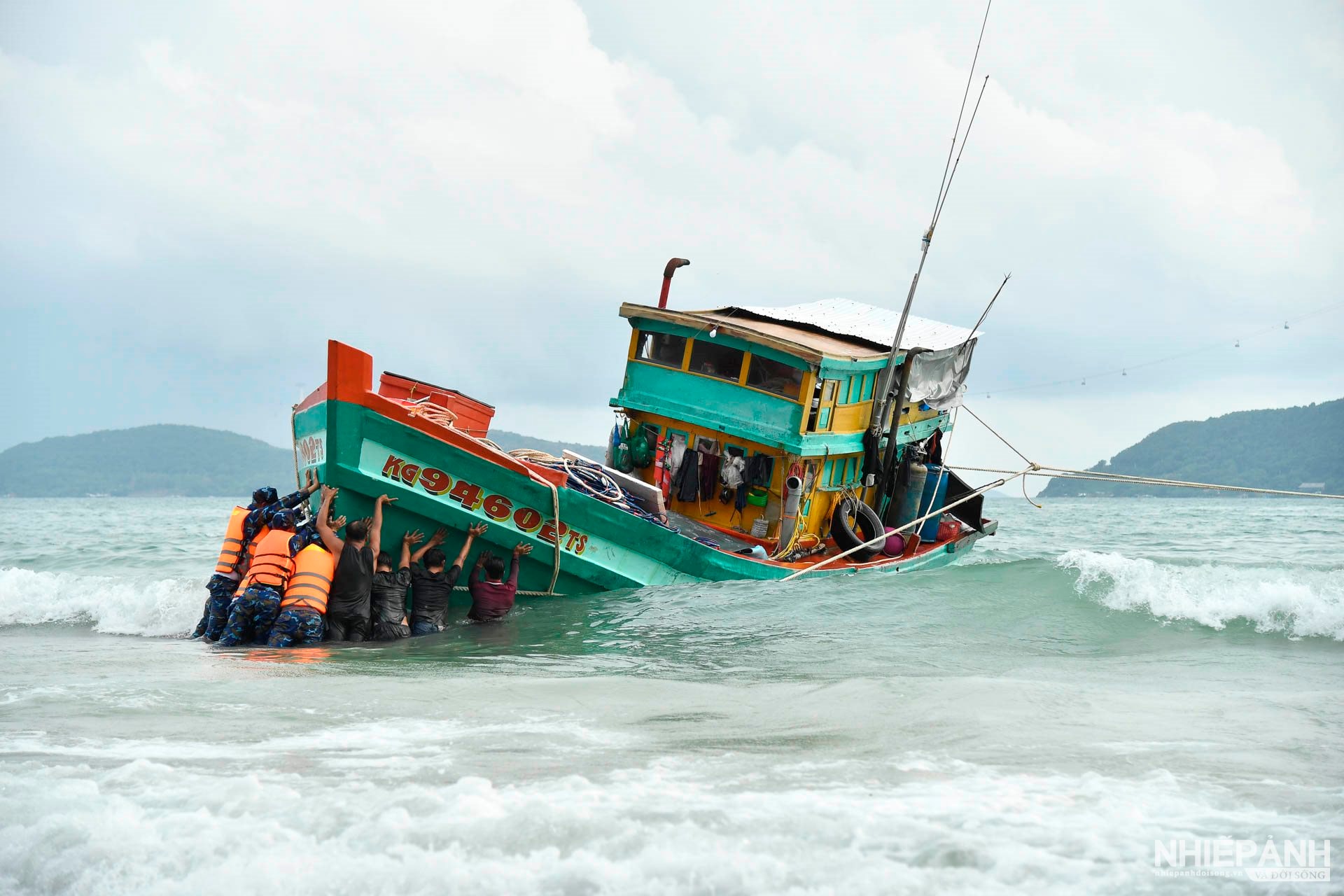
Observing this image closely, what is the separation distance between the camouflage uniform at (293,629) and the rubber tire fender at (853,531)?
22.7 feet

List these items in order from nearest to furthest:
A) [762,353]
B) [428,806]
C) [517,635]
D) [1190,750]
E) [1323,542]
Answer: [428,806]
[1190,750]
[517,635]
[762,353]
[1323,542]

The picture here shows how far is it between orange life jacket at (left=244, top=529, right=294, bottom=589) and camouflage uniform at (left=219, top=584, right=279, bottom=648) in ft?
0.19

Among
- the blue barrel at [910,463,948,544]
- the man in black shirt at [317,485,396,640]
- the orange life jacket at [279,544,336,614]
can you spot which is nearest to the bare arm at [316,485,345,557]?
the man in black shirt at [317,485,396,640]

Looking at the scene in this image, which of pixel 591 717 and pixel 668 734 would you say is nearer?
pixel 668 734

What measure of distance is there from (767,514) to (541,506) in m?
3.38

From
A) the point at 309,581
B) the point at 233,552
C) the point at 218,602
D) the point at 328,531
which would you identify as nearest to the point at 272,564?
the point at 309,581

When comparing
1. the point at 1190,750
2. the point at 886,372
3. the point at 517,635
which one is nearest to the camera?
the point at 1190,750

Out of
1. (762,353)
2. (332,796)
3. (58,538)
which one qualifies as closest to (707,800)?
(332,796)

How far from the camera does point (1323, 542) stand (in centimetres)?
2612

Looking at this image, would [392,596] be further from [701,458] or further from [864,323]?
[864,323]

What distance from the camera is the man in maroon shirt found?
10.3 meters

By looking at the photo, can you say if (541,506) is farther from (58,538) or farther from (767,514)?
(58,538)

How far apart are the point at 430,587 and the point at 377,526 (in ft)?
2.53

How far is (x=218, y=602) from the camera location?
9812 mm
